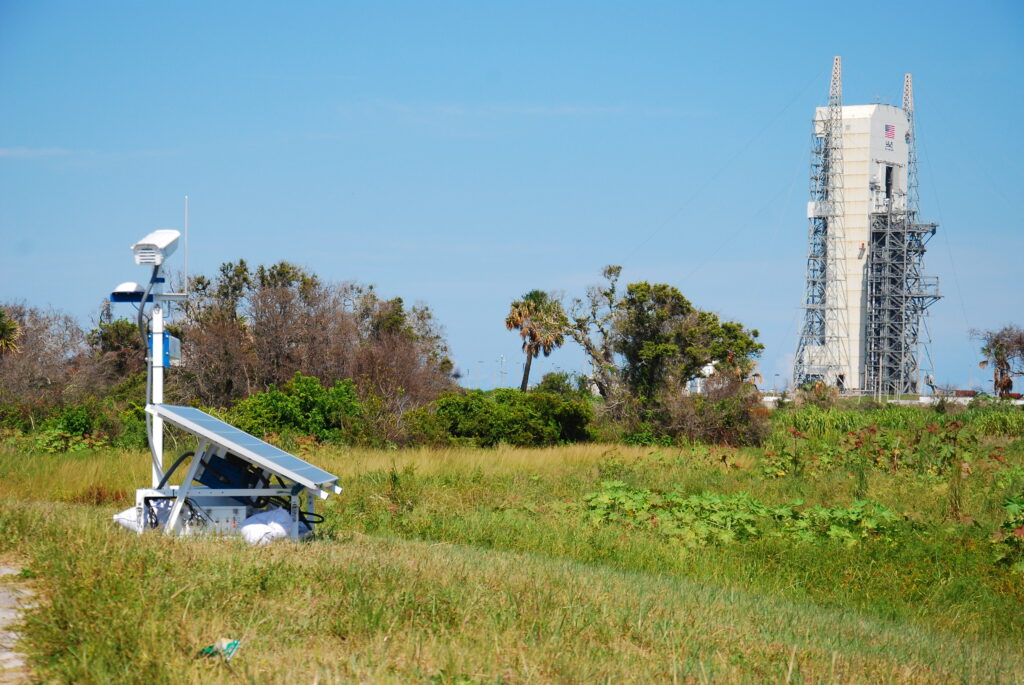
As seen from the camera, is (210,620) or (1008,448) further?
(1008,448)

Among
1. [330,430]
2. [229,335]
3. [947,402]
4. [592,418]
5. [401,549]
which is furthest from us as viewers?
[229,335]

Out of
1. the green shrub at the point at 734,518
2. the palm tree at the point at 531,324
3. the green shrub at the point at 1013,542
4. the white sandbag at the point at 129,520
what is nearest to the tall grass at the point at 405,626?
the white sandbag at the point at 129,520

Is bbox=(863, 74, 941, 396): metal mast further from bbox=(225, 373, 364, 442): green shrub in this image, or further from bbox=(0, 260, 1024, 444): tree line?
bbox=(225, 373, 364, 442): green shrub

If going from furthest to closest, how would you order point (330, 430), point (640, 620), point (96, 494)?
point (330, 430) → point (96, 494) → point (640, 620)

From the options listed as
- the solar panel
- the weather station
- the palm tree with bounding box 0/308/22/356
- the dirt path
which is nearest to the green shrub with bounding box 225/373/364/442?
the weather station

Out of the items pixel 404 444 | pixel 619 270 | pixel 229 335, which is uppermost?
pixel 619 270

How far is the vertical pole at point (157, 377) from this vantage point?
31.9ft

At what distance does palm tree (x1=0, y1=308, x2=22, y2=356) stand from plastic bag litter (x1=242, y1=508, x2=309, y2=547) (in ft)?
116

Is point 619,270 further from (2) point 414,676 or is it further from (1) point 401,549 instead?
(2) point 414,676

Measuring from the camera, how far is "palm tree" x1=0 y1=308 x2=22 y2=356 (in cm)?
4056

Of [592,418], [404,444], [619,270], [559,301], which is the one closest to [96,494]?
[404,444]

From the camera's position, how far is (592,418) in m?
31.2

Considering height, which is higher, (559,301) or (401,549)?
(559,301)

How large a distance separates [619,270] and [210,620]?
1418 inches
